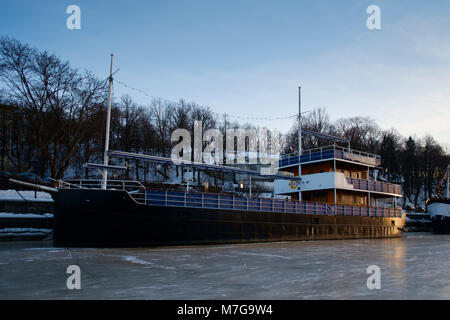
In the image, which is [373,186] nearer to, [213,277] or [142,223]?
[142,223]

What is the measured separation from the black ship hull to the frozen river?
2.21 metres

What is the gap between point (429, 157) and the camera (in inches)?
2660

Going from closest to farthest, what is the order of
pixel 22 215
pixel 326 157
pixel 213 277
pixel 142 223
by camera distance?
1. pixel 213 277
2. pixel 142 223
3. pixel 22 215
4. pixel 326 157

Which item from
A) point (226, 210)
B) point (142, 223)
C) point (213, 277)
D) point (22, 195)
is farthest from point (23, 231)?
point (213, 277)

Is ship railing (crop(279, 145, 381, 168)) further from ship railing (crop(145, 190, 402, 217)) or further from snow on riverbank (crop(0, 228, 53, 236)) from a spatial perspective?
snow on riverbank (crop(0, 228, 53, 236))

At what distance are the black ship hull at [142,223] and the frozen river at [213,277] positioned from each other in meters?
2.21

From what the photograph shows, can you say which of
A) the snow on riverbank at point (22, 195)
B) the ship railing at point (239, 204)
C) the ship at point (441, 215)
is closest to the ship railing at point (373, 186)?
the ship railing at point (239, 204)

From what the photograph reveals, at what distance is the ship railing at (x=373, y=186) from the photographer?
2692cm

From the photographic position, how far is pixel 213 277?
9062 mm

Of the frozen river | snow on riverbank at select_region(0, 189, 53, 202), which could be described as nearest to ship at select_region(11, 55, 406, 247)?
the frozen river

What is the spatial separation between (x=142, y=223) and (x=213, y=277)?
8156 millimetres

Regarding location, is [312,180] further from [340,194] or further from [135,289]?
[135,289]
